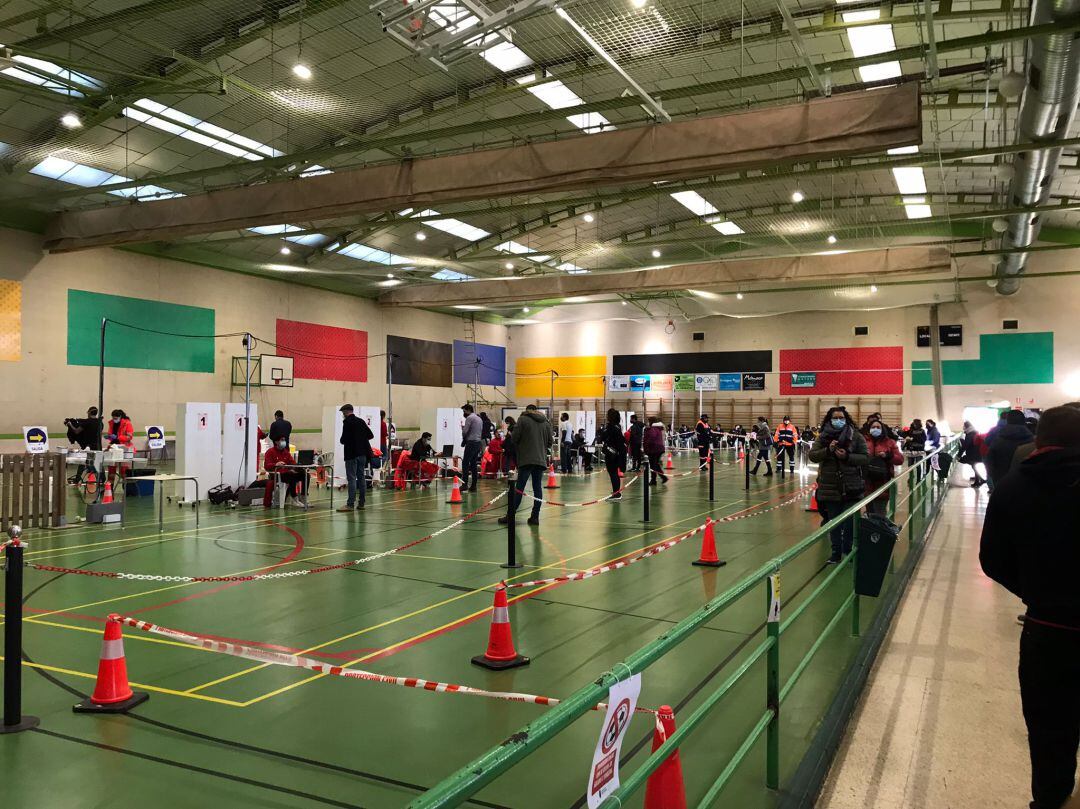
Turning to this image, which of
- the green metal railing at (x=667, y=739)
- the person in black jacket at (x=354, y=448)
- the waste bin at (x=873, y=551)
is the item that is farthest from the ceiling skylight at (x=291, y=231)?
the green metal railing at (x=667, y=739)

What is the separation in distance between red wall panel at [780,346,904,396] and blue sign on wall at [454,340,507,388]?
1335cm

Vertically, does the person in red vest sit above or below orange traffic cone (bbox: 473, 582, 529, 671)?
above

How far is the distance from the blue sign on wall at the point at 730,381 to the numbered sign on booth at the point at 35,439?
26553 mm

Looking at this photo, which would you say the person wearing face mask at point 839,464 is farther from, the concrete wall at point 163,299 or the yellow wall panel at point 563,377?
the yellow wall panel at point 563,377

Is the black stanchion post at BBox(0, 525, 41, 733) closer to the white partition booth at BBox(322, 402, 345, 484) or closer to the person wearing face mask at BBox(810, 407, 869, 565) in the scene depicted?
the person wearing face mask at BBox(810, 407, 869, 565)

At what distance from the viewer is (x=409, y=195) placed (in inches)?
540

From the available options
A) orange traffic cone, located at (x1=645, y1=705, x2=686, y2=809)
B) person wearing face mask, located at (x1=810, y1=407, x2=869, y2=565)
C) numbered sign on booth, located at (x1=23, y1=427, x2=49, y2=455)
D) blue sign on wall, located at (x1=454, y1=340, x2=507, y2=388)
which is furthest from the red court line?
blue sign on wall, located at (x1=454, y1=340, x2=507, y2=388)

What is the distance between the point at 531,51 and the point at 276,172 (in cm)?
735

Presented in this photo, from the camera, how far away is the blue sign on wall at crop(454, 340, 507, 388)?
3359 cm

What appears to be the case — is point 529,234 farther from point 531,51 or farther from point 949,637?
point 949,637

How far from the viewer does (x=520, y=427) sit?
1064 cm

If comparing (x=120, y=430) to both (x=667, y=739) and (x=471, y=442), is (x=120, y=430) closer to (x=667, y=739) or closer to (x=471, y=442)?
(x=471, y=442)

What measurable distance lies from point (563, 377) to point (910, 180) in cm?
1923

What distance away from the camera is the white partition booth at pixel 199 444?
1378 cm
